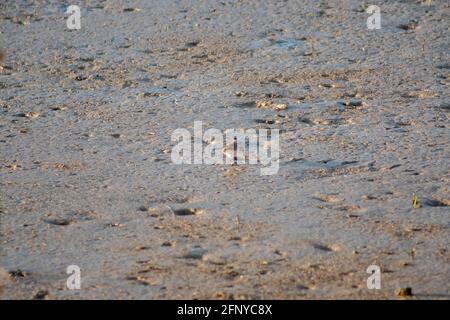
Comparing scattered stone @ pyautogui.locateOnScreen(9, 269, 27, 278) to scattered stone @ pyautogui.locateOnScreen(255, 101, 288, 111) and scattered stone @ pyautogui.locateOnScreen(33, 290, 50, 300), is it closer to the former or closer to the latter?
scattered stone @ pyautogui.locateOnScreen(33, 290, 50, 300)

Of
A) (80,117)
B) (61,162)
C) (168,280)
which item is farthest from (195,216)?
(80,117)

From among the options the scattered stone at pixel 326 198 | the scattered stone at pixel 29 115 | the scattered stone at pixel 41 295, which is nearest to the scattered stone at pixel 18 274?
the scattered stone at pixel 41 295

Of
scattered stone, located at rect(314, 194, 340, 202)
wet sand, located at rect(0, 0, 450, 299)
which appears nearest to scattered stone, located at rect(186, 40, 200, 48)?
wet sand, located at rect(0, 0, 450, 299)

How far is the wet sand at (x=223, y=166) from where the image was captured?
339 cm

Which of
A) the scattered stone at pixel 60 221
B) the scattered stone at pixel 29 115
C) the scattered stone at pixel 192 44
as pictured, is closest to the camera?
the scattered stone at pixel 60 221

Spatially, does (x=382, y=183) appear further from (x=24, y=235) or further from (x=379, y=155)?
(x=24, y=235)

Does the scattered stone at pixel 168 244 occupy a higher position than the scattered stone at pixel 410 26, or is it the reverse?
the scattered stone at pixel 410 26

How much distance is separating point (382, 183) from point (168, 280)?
1.24m

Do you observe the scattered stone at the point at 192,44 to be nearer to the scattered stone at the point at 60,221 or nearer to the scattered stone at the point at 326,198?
the scattered stone at the point at 326,198

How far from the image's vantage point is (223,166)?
13.9ft

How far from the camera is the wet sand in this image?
3.39m

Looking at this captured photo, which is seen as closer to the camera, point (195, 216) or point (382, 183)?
point (195, 216)

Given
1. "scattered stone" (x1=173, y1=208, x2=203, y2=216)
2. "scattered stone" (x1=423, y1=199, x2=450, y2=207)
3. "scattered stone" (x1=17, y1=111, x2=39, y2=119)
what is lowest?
"scattered stone" (x1=173, y1=208, x2=203, y2=216)

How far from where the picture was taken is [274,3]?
6082 millimetres
